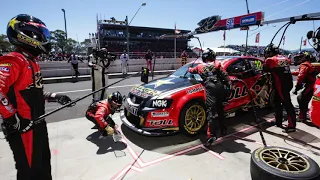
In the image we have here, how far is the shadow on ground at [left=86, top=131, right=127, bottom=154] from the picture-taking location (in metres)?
3.69

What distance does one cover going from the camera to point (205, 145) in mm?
3734

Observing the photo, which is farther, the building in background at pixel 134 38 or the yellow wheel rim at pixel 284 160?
the building in background at pixel 134 38

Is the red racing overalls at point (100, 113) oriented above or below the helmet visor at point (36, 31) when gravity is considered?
below

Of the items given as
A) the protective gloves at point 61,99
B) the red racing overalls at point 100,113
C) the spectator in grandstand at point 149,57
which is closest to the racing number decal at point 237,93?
the red racing overalls at point 100,113

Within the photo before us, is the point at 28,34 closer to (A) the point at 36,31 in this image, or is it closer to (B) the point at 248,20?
(A) the point at 36,31

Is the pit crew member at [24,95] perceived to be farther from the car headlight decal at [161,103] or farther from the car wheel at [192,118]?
the car wheel at [192,118]

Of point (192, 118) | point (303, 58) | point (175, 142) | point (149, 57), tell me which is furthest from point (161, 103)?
point (149, 57)

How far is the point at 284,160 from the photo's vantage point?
2.44 metres

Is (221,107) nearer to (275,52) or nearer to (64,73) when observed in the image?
(275,52)

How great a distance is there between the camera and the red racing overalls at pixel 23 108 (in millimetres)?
1785

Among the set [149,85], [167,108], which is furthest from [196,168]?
[149,85]

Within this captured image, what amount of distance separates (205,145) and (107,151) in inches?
70.4

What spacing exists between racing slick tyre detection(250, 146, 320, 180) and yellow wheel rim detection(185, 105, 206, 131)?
4.88 ft

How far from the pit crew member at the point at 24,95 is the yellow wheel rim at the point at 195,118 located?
246cm
